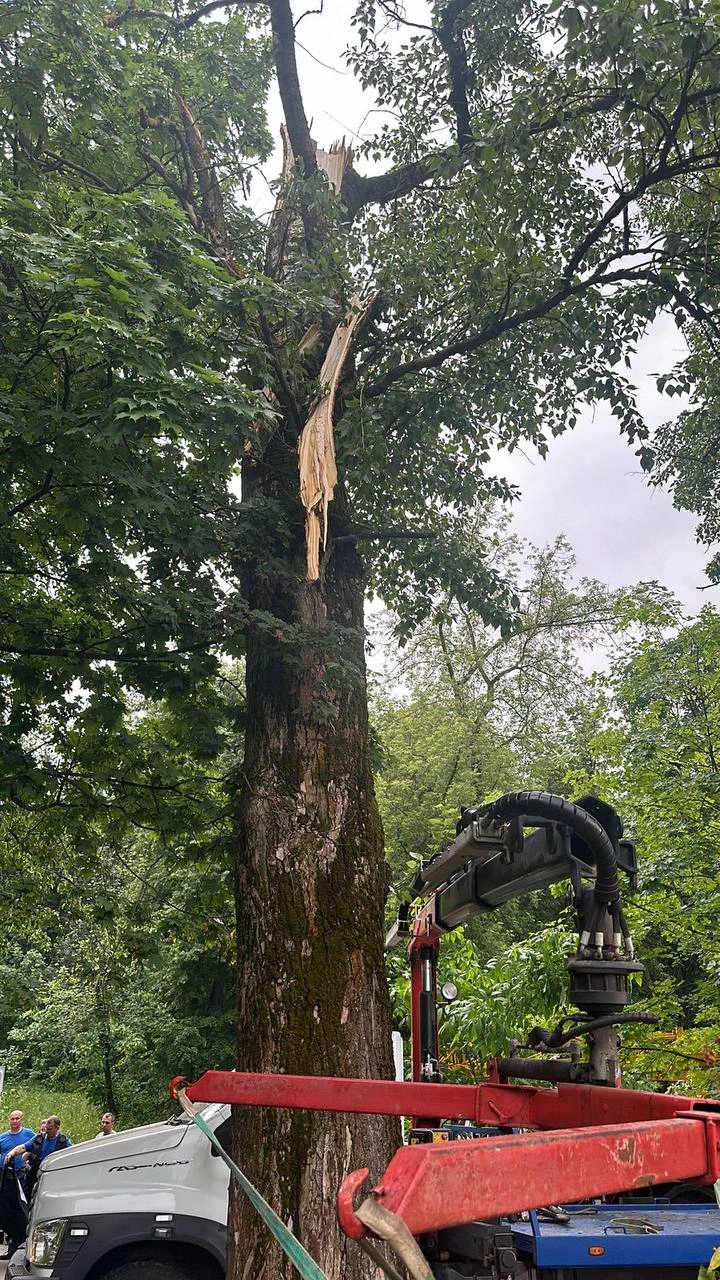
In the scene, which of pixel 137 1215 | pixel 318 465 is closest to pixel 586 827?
pixel 318 465

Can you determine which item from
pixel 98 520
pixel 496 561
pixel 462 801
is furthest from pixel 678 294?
pixel 496 561

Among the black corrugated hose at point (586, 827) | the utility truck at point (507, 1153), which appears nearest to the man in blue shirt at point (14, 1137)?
the utility truck at point (507, 1153)

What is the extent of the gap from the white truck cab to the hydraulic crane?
242cm

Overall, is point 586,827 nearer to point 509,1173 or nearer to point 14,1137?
point 509,1173

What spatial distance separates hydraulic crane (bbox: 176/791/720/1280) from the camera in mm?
1833

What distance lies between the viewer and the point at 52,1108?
84.6 feet

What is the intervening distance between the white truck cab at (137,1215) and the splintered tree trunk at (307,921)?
1.60m

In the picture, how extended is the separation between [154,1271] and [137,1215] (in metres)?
0.38

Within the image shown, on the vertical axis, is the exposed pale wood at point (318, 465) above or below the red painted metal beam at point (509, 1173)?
above

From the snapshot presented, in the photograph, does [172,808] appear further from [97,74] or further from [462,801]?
[462,801]

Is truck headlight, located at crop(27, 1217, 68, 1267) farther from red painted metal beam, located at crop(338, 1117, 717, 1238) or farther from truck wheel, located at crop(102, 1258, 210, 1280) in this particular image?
red painted metal beam, located at crop(338, 1117, 717, 1238)

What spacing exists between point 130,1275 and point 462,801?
55.7ft

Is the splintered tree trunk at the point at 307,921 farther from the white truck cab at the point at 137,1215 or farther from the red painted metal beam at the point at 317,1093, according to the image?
the white truck cab at the point at 137,1215

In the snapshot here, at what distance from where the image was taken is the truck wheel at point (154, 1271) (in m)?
6.78
